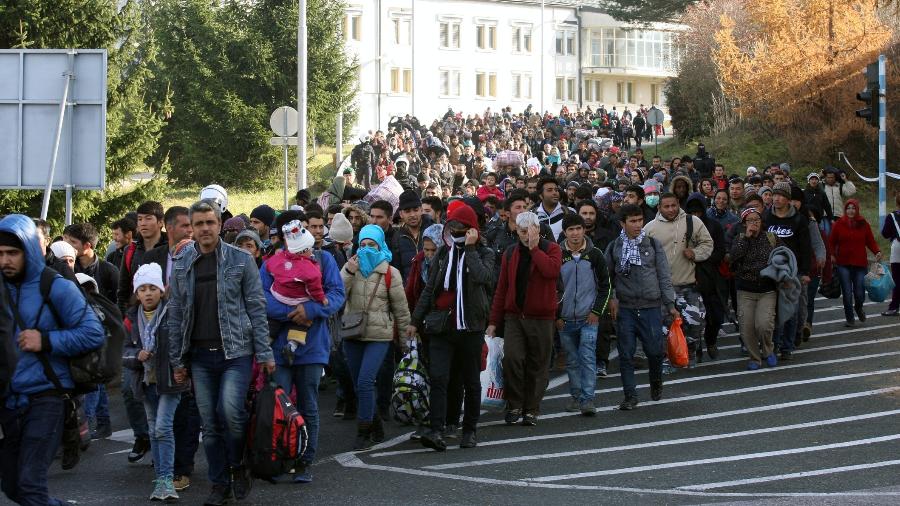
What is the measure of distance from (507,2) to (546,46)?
187 inches

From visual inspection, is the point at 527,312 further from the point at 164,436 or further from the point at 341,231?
the point at 164,436

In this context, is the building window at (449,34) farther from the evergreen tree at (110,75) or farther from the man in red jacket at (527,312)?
the man in red jacket at (527,312)

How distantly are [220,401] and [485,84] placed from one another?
8276 centimetres

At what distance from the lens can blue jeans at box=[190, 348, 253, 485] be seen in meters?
8.74

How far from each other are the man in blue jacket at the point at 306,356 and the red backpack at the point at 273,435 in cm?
88

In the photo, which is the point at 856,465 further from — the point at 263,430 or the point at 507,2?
the point at 507,2

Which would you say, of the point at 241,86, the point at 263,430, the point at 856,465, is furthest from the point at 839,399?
the point at 241,86

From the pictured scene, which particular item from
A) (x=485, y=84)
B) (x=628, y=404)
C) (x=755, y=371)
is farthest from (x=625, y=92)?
(x=628, y=404)

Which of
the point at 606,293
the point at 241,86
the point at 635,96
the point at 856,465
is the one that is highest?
the point at 635,96

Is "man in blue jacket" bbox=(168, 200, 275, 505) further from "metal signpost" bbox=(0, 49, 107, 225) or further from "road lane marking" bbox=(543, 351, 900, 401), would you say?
"metal signpost" bbox=(0, 49, 107, 225)

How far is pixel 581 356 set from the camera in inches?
498

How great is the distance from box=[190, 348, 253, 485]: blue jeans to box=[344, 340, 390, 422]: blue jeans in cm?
224

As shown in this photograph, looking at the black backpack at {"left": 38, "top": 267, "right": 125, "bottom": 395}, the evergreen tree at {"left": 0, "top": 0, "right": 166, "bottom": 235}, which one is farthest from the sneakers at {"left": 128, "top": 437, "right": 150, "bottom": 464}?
the evergreen tree at {"left": 0, "top": 0, "right": 166, "bottom": 235}

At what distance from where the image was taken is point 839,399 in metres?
13.3
